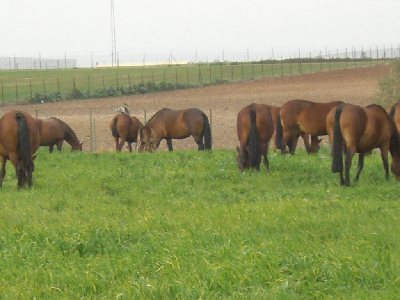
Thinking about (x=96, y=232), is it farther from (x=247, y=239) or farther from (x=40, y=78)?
(x=40, y=78)

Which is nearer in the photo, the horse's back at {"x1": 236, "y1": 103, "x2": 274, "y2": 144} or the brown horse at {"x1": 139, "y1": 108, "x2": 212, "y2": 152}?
the horse's back at {"x1": 236, "y1": 103, "x2": 274, "y2": 144}

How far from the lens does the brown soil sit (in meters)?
37.2

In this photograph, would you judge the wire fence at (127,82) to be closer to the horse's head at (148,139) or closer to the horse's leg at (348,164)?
the horse's head at (148,139)

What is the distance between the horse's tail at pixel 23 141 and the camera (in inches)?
559

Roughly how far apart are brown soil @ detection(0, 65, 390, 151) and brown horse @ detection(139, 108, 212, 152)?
262 inches

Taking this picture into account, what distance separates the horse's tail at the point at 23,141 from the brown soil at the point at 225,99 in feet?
54.7

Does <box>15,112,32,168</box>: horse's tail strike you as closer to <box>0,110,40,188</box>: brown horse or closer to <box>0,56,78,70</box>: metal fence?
<box>0,110,40,188</box>: brown horse

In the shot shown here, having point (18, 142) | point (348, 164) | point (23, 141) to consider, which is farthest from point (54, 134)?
point (348, 164)

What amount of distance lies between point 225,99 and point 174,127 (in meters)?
27.0

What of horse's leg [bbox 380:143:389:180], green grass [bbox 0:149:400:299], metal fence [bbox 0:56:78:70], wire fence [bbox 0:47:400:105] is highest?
metal fence [bbox 0:56:78:70]

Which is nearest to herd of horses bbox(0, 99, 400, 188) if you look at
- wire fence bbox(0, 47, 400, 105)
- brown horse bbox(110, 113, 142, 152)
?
brown horse bbox(110, 113, 142, 152)

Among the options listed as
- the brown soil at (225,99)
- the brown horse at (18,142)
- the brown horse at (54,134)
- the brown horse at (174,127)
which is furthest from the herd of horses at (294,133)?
the brown soil at (225,99)

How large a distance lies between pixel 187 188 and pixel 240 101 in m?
35.1

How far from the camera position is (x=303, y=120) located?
19.7 m
